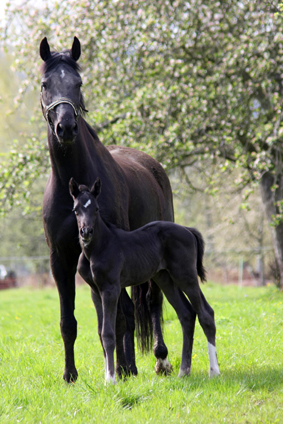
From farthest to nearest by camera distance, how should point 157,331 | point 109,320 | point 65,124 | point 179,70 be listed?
1. point 179,70
2. point 157,331
3. point 109,320
4. point 65,124

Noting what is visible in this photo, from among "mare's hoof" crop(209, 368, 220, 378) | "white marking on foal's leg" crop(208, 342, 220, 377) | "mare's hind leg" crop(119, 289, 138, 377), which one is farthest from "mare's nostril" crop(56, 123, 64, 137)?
"mare's hoof" crop(209, 368, 220, 378)

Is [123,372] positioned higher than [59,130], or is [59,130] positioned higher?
[59,130]

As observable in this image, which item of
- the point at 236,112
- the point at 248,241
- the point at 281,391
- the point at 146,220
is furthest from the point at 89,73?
the point at 248,241

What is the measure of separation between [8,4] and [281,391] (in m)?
10.3

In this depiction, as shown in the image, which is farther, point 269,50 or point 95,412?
point 269,50

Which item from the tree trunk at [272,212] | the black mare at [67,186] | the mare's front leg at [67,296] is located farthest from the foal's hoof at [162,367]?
the tree trunk at [272,212]

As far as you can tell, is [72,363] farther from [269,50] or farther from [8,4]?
[8,4]

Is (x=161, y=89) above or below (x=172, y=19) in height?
below

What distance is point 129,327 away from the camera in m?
4.98

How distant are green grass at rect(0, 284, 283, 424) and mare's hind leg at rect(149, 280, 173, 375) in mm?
128

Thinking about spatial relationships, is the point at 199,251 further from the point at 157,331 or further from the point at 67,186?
the point at 67,186

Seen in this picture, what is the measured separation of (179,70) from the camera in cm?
1016

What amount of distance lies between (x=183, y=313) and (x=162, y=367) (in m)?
0.66

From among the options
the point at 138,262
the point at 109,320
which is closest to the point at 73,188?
the point at 138,262
